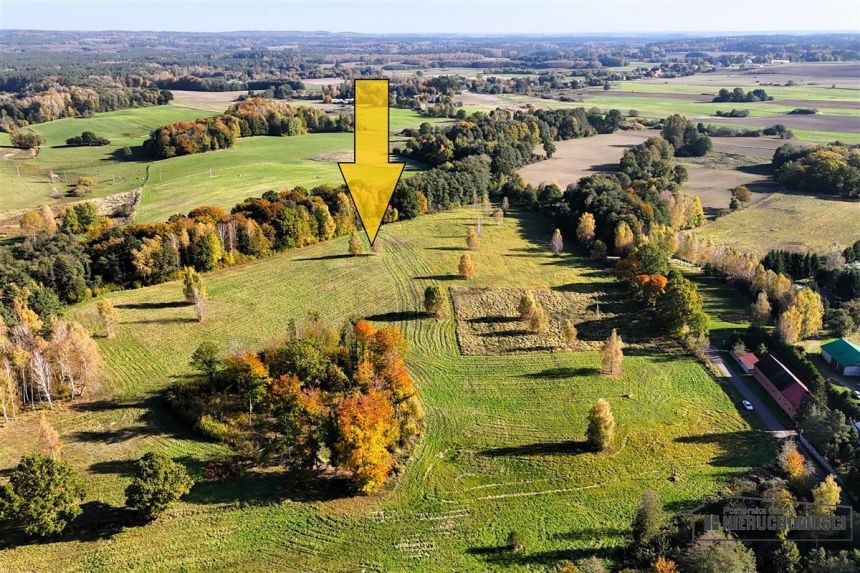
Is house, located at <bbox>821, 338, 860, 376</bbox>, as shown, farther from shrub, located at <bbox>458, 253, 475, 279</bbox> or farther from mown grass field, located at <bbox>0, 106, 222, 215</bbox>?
mown grass field, located at <bbox>0, 106, 222, 215</bbox>

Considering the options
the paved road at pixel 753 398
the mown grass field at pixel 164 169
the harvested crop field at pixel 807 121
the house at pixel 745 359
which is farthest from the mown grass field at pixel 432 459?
the harvested crop field at pixel 807 121

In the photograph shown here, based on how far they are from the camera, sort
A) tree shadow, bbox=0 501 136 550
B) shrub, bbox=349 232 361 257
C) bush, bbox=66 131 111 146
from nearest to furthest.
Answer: tree shadow, bbox=0 501 136 550
shrub, bbox=349 232 361 257
bush, bbox=66 131 111 146

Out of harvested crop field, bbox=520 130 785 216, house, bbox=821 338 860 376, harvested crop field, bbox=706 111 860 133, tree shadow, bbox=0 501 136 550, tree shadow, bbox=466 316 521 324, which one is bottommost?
tree shadow, bbox=0 501 136 550

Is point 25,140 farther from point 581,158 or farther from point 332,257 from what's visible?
point 581,158

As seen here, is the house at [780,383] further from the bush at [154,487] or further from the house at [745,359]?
the bush at [154,487]

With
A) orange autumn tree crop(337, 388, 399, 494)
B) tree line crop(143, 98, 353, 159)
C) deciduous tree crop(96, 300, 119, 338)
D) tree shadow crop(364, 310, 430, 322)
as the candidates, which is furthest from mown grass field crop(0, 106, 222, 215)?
orange autumn tree crop(337, 388, 399, 494)

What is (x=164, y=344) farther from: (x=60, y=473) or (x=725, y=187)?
(x=725, y=187)

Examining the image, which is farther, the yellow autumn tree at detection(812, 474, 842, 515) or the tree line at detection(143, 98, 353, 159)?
the tree line at detection(143, 98, 353, 159)
